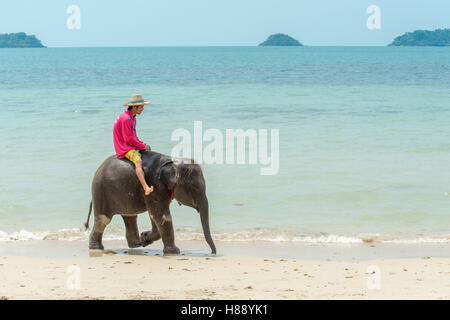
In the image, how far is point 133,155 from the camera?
796 centimetres

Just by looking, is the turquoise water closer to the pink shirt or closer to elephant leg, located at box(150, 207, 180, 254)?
elephant leg, located at box(150, 207, 180, 254)

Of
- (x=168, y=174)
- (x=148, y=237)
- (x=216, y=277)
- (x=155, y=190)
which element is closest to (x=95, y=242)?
(x=148, y=237)

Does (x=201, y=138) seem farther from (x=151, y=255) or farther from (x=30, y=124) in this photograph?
(x=151, y=255)

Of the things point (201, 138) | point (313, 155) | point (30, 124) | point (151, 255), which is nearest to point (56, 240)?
point (151, 255)

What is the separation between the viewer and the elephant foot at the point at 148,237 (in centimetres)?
858

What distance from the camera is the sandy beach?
6.14m

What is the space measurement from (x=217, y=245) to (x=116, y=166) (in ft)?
6.86

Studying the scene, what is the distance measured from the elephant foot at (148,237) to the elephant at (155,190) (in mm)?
341

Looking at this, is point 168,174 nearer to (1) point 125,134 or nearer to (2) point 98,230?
(1) point 125,134

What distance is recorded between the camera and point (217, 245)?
30.5 feet

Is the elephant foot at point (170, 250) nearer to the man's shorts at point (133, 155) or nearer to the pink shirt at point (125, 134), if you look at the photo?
the man's shorts at point (133, 155)

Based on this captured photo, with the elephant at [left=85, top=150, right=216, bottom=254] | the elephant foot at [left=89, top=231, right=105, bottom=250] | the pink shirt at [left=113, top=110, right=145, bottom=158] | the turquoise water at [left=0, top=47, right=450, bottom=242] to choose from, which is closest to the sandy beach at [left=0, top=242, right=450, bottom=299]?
the elephant foot at [left=89, top=231, right=105, bottom=250]

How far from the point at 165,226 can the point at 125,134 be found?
1.25 m

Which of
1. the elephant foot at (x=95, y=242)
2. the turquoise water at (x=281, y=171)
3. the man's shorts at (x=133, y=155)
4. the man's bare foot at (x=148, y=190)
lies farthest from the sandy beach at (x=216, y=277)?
the turquoise water at (x=281, y=171)
